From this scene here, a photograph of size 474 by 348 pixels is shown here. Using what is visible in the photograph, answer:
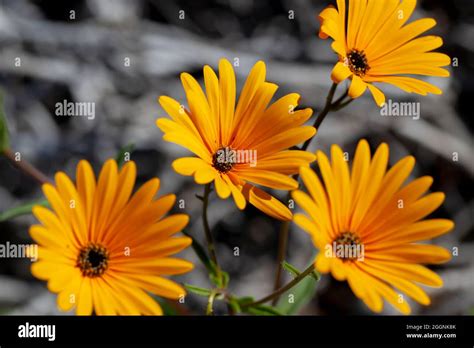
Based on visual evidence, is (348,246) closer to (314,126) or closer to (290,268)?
(290,268)

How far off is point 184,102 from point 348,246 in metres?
3.30

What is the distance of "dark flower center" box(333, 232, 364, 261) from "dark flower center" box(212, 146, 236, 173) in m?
0.73

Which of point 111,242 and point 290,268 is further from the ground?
point 111,242

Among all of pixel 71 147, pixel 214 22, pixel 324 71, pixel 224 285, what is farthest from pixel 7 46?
pixel 224 285

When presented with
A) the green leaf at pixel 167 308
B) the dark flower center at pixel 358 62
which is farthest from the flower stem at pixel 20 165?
the dark flower center at pixel 358 62

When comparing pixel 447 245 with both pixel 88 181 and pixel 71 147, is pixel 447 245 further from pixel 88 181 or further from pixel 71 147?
pixel 88 181

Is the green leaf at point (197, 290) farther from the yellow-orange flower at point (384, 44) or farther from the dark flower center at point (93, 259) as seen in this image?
the yellow-orange flower at point (384, 44)

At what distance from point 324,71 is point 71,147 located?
8.99 feet

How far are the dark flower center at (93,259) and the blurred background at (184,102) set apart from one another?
219 centimetres

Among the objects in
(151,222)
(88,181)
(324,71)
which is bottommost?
(151,222)

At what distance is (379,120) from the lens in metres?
6.58

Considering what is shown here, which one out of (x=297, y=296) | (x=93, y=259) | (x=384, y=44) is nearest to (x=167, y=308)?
(x=93, y=259)

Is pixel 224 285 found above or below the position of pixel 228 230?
below

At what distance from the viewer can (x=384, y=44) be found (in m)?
3.70
